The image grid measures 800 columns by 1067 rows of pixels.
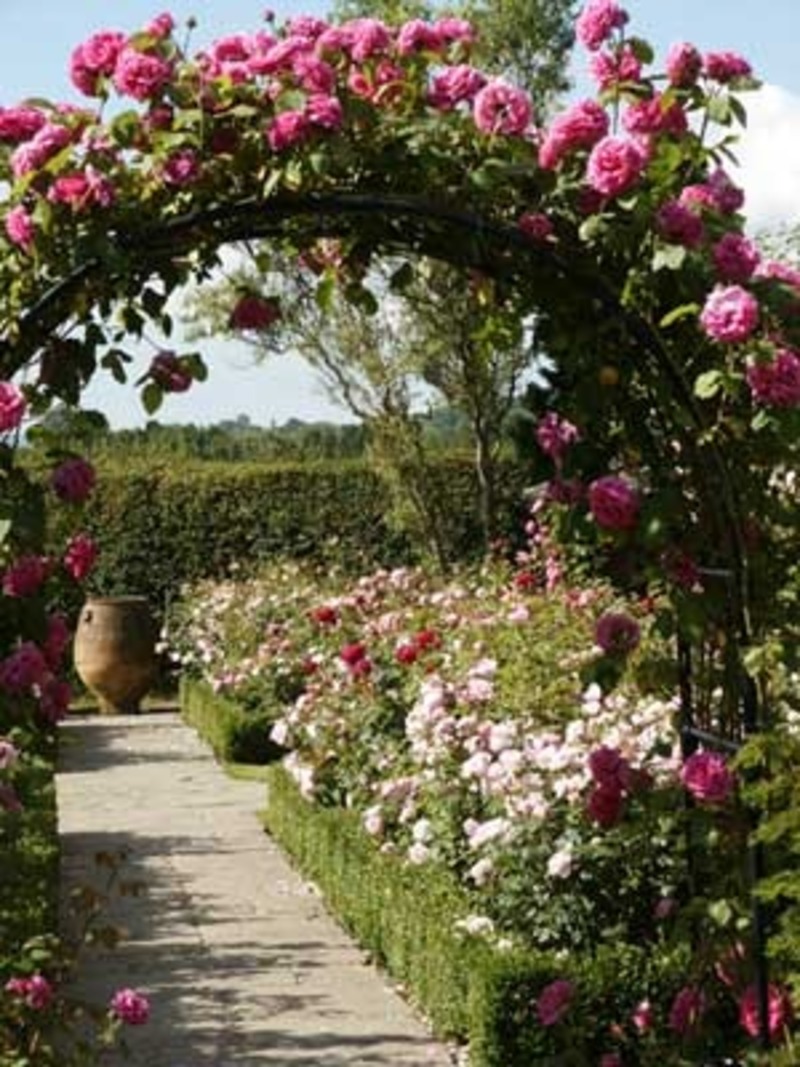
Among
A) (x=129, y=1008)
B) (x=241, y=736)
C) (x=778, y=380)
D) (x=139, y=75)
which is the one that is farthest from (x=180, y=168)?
(x=241, y=736)

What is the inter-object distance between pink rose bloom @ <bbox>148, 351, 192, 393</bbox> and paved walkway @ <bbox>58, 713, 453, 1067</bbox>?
2.29 m

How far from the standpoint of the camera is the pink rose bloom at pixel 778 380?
11.8 ft

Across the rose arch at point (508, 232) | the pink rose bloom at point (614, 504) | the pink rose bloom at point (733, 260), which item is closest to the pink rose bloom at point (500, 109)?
the rose arch at point (508, 232)

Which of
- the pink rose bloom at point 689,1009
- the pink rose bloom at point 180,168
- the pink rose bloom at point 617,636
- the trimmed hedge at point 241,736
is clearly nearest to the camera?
the pink rose bloom at point 180,168

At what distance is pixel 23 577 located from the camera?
3.60 metres

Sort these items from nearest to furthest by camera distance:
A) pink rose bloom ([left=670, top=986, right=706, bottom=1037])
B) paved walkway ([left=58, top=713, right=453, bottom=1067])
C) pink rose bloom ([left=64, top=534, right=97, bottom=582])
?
pink rose bloom ([left=64, top=534, right=97, bottom=582]) < pink rose bloom ([left=670, top=986, right=706, bottom=1037]) < paved walkway ([left=58, top=713, right=453, bottom=1067])

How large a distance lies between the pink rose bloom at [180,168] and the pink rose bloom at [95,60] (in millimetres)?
210

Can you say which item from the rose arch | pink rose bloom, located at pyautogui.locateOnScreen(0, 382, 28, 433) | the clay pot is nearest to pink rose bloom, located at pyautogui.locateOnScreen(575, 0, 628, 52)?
the rose arch

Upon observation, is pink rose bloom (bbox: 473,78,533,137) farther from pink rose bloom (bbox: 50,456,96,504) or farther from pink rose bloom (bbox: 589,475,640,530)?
pink rose bloom (bbox: 50,456,96,504)

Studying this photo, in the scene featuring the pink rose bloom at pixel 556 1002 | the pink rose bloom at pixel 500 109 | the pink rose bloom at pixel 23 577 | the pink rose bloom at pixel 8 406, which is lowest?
the pink rose bloom at pixel 556 1002

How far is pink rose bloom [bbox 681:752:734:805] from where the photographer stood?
3828 mm

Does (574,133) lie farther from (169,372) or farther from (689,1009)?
(689,1009)

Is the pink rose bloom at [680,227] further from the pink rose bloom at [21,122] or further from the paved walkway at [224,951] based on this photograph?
the paved walkway at [224,951]

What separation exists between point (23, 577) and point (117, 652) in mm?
12582
